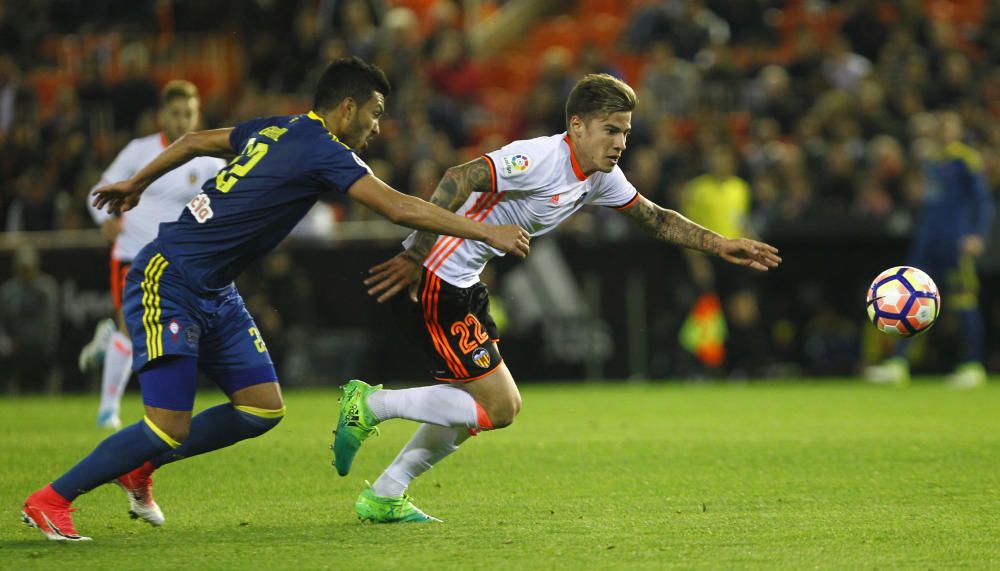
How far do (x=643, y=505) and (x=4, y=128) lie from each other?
53.8 feet

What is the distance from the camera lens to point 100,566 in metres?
5.67

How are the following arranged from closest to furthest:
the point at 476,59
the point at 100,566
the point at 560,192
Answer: the point at 100,566, the point at 560,192, the point at 476,59

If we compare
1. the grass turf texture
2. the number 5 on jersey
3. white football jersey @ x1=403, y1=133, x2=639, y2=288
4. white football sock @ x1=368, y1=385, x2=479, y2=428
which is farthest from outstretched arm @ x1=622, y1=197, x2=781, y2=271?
the number 5 on jersey

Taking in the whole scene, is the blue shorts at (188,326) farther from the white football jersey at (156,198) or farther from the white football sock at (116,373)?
the white football sock at (116,373)

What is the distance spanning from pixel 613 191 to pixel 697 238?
47cm

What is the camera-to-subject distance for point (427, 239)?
6684 mm

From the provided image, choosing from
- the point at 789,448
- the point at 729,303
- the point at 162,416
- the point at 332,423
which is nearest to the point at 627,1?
the point at 729,303

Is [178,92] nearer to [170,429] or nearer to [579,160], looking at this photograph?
[579,160]

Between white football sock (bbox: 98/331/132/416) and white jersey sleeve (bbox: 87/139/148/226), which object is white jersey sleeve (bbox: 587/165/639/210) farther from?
white football sock (bbox: 98/331/132/416)

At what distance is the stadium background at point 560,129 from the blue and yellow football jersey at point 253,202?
1003 cm

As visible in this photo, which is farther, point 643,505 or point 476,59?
point 476,59

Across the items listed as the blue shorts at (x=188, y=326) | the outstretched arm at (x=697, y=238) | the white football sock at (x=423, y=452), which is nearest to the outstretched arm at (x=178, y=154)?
the blue shorts at (x=188, y=326)

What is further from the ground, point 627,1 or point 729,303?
point 627,1

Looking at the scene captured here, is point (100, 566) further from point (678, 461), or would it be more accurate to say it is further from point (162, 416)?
point (678, 461)
